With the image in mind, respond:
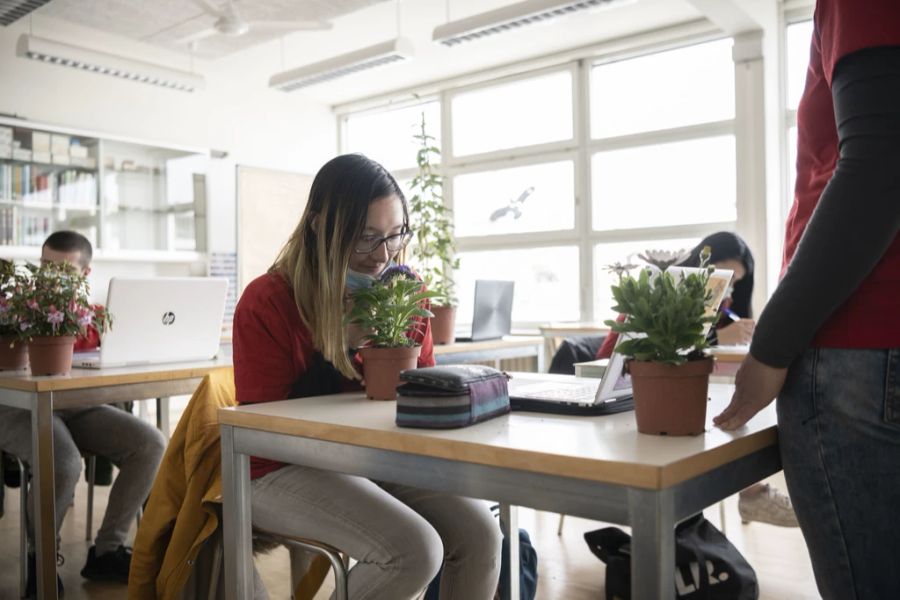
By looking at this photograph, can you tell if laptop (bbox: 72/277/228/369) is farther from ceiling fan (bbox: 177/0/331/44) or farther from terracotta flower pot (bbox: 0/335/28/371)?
ceiling fan (bbox: 177/0/331/44)

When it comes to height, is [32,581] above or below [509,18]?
below

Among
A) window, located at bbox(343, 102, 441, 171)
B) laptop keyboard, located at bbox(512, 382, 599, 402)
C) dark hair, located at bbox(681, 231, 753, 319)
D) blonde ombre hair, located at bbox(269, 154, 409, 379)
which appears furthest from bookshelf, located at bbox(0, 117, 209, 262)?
laptop keyboard, located at bbox(512, 382, 599, 402)

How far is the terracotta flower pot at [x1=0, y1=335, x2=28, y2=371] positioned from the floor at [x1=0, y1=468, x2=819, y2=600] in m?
0.69

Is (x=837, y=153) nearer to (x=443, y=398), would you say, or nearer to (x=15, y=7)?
(x=443, y=398)

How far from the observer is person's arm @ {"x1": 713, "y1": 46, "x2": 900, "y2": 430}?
0.83 m

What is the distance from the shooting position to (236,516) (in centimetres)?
125

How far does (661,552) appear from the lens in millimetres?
786

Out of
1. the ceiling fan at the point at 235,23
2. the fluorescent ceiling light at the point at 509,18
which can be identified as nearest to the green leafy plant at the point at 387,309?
the fluorescent ceiling light at the point at 509,18

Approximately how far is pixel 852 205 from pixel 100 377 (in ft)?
6.09

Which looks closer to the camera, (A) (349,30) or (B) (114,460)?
(B) (114,460)

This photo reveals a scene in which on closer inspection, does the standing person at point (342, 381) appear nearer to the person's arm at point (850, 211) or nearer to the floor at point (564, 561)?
the person's arm at point (850, 211)

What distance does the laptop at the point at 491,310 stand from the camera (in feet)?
11.3

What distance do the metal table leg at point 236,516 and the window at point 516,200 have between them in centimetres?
487

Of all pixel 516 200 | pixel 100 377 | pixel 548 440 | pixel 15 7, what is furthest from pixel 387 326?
pixel 516 200
